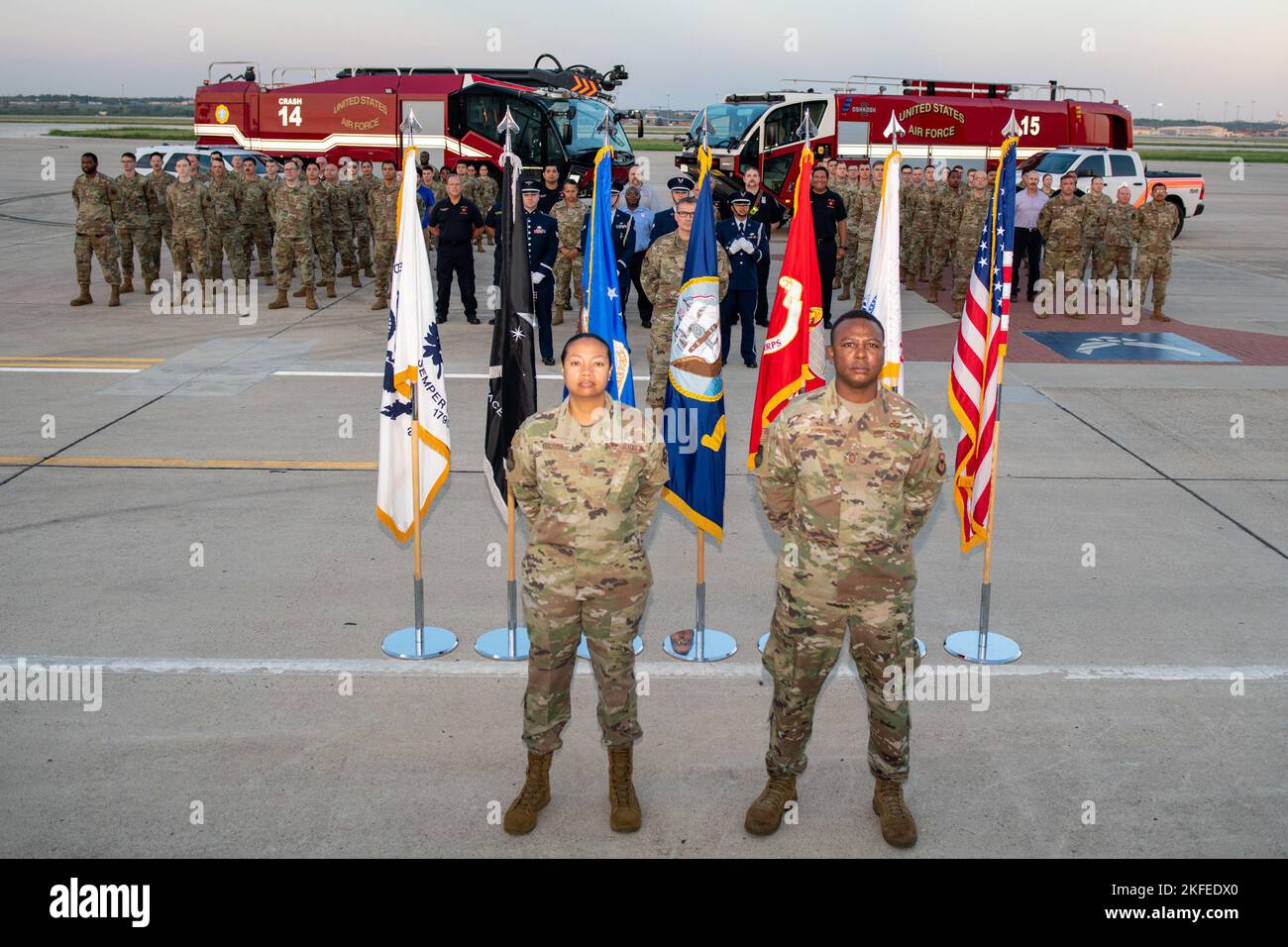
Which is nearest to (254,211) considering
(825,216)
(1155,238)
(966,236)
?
(825,216)

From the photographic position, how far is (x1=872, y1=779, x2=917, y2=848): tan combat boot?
4.26 m

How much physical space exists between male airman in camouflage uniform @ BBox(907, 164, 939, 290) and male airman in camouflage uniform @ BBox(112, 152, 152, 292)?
11525mm

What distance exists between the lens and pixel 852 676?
5.69m

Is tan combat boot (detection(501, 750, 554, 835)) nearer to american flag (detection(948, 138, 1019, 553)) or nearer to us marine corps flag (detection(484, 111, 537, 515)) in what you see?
us marine corps flag (detection(484, 111, 537, 515))

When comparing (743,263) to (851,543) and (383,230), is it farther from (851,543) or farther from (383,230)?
(851,543)

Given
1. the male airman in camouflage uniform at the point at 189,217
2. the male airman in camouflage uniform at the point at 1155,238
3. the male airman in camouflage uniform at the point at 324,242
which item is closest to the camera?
the male airman in camouflage uniform at the point at 1155,238

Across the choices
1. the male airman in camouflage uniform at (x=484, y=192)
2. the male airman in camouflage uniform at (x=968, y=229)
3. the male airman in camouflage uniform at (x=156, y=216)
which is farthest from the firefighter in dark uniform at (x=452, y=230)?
the male airman in camouflage uniform at (x=968, y=229)

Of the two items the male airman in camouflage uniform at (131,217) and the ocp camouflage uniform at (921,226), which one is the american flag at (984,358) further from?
the male airman in camouflage uniform at (131,217)

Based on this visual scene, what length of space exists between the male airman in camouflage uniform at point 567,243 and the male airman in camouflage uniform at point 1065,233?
21.5 ft

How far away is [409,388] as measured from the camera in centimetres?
609

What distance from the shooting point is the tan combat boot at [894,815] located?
14.0ft

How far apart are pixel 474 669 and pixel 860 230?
40.4ft

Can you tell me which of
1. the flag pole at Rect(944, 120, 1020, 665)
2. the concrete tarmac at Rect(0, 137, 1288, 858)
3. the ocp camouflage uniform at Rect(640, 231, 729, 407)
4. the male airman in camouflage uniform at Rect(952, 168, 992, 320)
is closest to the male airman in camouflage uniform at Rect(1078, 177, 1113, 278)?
the male airman in camouflage uniform at Rect(952, 168, 992, 320)
